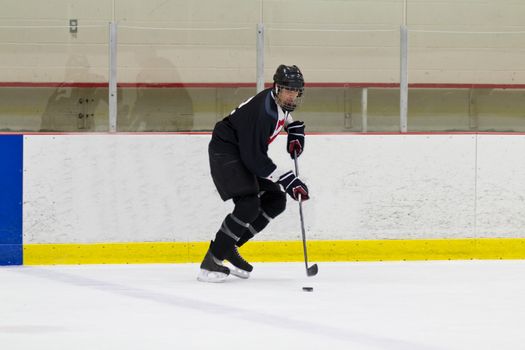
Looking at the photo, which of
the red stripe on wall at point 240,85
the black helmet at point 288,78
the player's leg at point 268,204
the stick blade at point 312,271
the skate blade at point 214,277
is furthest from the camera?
the red stripe on wall at point 240,85

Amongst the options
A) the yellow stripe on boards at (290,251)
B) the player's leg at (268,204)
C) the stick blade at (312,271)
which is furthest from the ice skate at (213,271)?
the yellow stripe on boards at (290,251)

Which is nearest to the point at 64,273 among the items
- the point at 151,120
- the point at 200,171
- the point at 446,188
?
the point at 200,171

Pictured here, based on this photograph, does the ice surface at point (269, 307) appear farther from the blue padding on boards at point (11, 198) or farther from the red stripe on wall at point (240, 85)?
the red stripe on wall at point (240, 85)

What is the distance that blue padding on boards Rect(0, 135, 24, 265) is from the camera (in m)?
5.77

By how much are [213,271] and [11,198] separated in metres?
1.37

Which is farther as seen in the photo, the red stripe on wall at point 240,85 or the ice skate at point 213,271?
the red stripe on wall at point 240,85

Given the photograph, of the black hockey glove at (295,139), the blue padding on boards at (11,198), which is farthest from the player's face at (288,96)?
the blue padding on boards at (11,198)

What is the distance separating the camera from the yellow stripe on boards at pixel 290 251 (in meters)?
5.85

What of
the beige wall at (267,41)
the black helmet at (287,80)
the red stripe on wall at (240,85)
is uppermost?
the beige wall at (267,41)

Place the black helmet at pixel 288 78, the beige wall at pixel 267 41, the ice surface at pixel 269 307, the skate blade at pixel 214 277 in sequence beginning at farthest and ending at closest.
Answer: the beige wall at pixel 267 41 < the skate blade at pixel 214 277 < the black helmet at pixel 288 78 < the ice surface at pixel 269 307

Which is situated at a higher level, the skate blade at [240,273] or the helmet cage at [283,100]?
the helmet cage at [283,100]

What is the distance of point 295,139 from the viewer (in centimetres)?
526

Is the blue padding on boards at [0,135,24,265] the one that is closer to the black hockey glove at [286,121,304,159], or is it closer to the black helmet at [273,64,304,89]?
the black hockey glove at [286,121,304,159]

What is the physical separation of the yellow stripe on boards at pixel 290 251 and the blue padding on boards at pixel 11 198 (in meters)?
0.08
